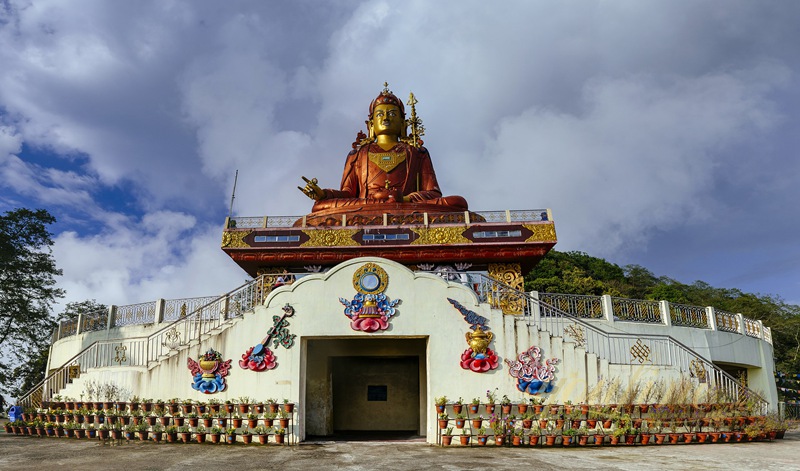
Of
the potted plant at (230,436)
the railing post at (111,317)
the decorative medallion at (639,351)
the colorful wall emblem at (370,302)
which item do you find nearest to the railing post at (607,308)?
the decorative medallion at (639,351)

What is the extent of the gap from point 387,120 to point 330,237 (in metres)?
7.84

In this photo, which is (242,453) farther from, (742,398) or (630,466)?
(742,398)

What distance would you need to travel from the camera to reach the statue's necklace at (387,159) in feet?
74.7

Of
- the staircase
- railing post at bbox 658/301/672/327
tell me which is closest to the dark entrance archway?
the staircase

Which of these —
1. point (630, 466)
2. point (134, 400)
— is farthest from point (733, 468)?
point (134, 400)

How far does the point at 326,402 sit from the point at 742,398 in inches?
367

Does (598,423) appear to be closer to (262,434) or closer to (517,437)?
(517,437)

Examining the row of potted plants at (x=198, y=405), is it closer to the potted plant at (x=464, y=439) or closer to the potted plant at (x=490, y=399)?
the potted plant at (x=464, y=439)

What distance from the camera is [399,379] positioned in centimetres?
1493

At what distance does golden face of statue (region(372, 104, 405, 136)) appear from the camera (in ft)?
78.5

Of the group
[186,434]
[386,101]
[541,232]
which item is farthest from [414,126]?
[186,434]

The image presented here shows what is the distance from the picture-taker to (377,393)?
14.9 metres

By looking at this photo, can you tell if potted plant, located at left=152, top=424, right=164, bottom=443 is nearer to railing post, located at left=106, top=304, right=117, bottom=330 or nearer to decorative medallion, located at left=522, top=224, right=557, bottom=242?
railing post, located at left=106, top=304, right=117, bottom=330

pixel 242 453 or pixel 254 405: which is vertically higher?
pixel 254 405
